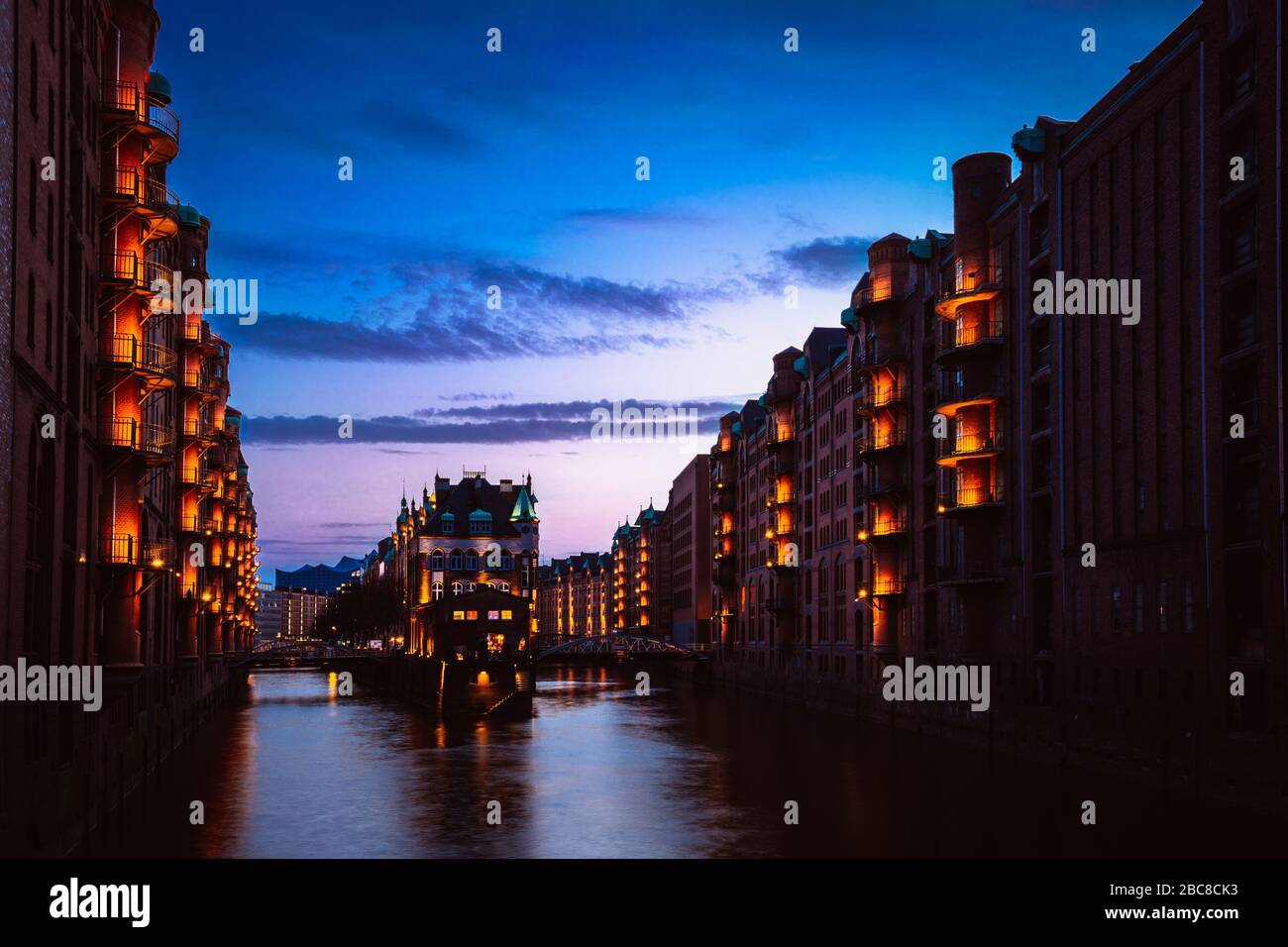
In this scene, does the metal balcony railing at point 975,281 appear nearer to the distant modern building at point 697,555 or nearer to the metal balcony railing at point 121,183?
the metal balcony railing at point 121,183

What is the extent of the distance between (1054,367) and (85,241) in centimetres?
4095

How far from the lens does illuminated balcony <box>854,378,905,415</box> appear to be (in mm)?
84562

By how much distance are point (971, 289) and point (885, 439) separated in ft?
58.4

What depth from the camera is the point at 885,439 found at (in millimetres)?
85688

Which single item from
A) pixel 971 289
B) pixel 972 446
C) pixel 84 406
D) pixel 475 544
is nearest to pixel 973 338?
pixel 971 289

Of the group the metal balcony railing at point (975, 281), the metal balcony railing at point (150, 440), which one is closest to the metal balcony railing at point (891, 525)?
the metal balcony railing at point (975, 281)

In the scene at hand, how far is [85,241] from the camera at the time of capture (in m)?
42.5

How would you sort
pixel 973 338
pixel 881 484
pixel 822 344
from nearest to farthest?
pixel 973 338 < pixel 881 484 < pixel 822 344

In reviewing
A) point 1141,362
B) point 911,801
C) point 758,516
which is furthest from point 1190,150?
point 758,516

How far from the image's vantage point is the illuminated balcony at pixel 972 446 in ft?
225

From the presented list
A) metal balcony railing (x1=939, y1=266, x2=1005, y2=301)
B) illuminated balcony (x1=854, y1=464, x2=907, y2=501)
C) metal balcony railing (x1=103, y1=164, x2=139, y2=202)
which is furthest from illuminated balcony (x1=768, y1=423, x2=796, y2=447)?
metal balcony railing (x1=103, y1=164, x2=139, y2=202)

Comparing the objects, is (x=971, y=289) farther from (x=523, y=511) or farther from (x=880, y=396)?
(x=523, y=511)

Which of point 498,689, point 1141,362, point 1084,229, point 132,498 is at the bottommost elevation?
point 498,689
